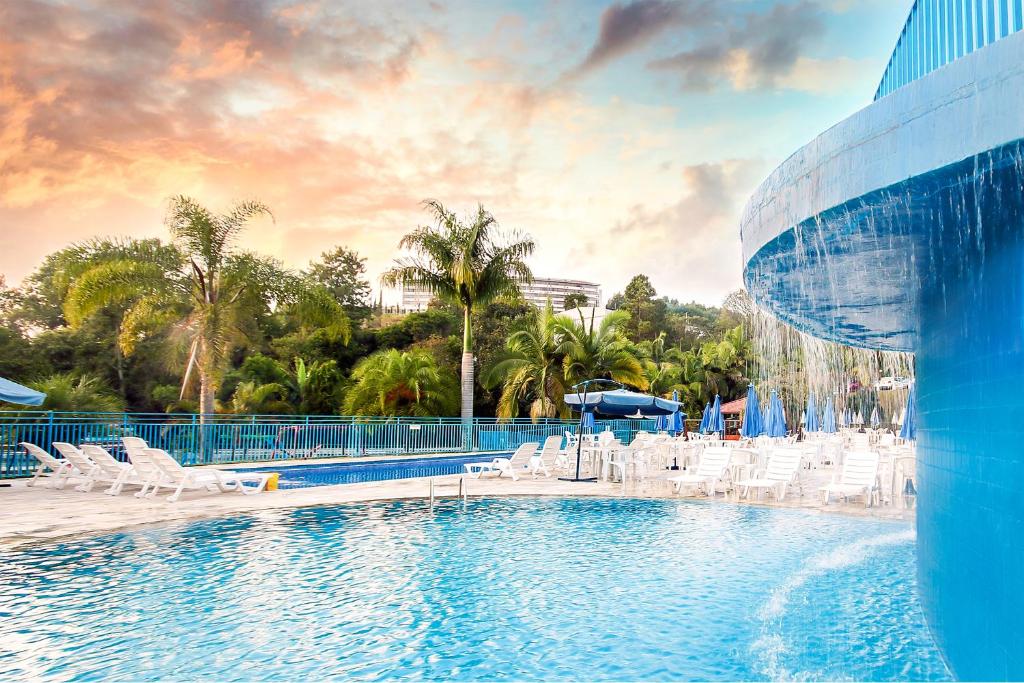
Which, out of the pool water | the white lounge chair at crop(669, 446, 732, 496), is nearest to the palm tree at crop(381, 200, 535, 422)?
the white lounge chair at crop(669, 446, 732, 496)

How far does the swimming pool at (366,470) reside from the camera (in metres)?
16.7

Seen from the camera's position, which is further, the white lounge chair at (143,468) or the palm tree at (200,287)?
the palm tree at (200,287)

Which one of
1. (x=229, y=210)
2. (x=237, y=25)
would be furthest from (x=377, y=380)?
(x=237, y=25)

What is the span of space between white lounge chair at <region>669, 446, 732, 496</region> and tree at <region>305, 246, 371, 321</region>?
4630cm

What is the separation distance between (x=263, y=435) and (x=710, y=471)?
42.9 feet

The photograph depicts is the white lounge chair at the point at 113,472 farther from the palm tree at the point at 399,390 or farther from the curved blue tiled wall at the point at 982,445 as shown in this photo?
the palm tree at the point at 399,390

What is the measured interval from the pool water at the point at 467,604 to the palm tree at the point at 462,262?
1853cm

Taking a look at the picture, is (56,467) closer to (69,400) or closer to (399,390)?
(69,400)

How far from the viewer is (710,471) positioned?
45.3ft

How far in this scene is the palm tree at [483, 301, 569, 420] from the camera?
30.2 metres

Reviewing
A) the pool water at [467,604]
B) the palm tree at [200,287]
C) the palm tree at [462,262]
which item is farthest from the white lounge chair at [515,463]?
the palm tree at [462,262]

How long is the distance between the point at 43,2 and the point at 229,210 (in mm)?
8619

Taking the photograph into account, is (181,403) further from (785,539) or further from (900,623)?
(900,623)

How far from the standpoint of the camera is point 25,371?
1330 inches
